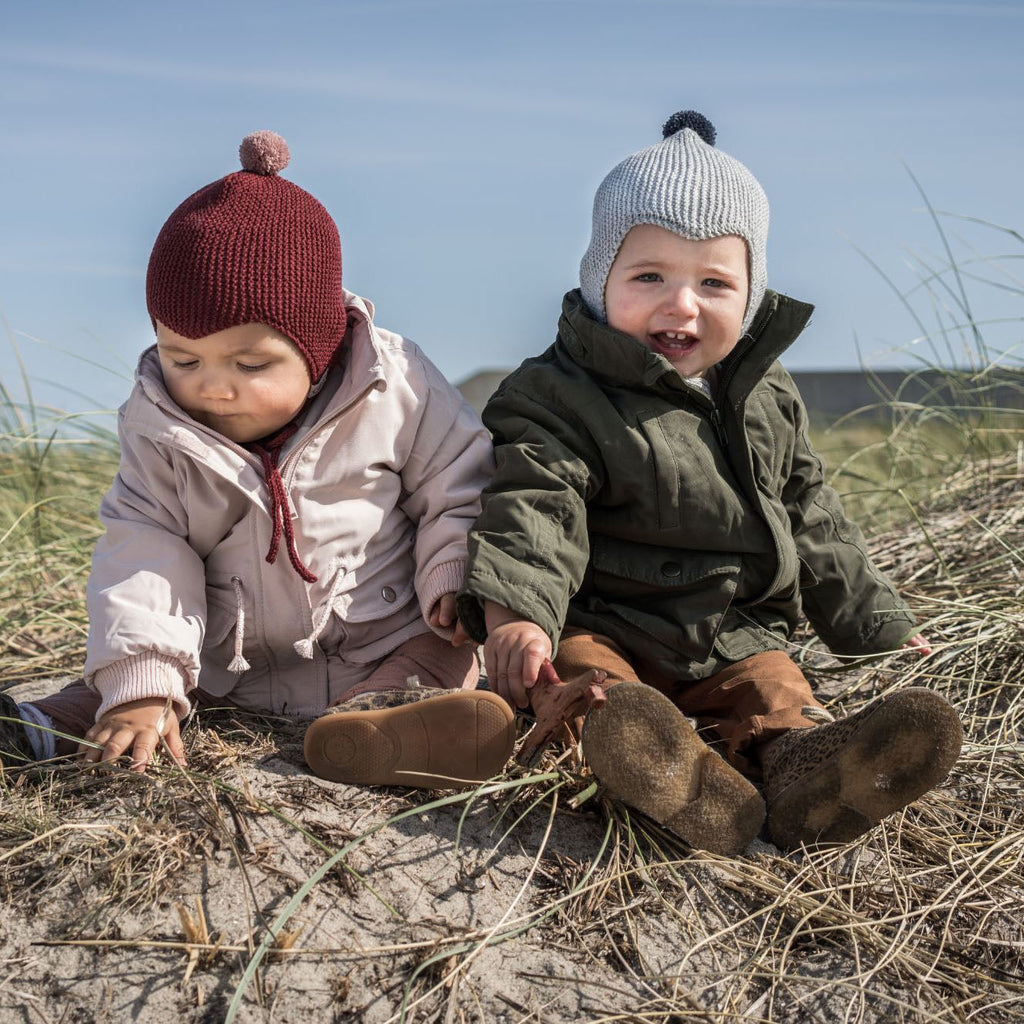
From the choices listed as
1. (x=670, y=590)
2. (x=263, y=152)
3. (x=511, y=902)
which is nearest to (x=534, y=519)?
(x=670, y=590)

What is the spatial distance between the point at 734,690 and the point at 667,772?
1.86 ft

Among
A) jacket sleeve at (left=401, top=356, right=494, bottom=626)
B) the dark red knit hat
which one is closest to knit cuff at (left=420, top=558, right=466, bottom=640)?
jacket sleeve at (left=401, top=356, right=494, bottom=626)

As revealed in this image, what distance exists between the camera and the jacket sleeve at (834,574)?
2.67 meters

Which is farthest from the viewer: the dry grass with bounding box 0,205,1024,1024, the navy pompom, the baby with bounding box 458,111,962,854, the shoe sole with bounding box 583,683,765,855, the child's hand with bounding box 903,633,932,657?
the child's hand with bounding box 903,633,932,657

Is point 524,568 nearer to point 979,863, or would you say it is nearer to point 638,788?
point 638,788

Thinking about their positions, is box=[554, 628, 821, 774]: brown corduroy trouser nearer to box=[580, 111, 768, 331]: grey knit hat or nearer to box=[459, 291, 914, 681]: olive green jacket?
box=[459, 291, 914, 681]: olive green jacket

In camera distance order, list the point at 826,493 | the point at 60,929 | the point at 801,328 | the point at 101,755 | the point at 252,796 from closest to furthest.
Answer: the point at 60,929, the point at 252,796, the point at 101,755, the point at 801,328, the point at 826,493

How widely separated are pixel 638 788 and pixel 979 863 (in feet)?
2.35

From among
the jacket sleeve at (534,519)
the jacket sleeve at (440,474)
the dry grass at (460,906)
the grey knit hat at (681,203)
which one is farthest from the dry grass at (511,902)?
the grey knit hat at (681,203)

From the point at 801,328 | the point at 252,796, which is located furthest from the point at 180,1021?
the point at 801,328

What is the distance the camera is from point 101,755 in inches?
81.2

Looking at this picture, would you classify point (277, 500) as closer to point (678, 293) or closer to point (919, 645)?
point (678, 293)

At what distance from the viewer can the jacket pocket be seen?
2400 millimetres

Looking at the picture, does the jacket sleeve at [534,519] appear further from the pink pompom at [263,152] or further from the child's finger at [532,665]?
the pink pompom at [263,152]
